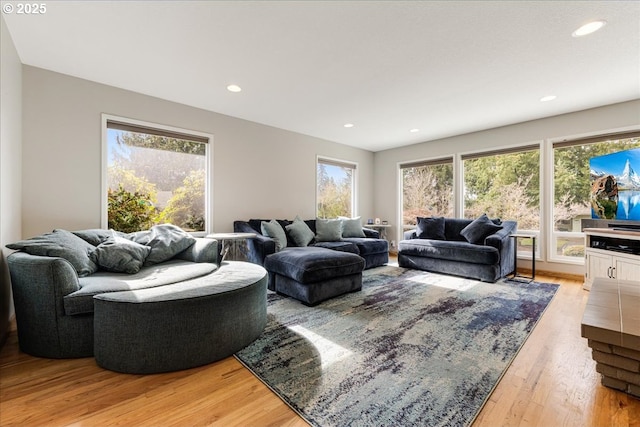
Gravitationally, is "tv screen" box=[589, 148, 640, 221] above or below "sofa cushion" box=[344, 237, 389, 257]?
above

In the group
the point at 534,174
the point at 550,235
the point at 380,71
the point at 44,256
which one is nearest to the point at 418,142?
the point at 534,174

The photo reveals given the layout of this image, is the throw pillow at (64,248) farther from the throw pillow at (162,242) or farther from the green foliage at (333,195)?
the green foliage at (333,195)

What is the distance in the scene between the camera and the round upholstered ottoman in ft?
5.47

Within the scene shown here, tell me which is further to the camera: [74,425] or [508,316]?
[508,316]

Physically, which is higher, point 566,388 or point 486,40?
point 486,40

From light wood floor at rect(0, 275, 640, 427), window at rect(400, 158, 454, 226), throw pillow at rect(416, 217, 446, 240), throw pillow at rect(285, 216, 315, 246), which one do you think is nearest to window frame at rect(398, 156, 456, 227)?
window at rect(400, 158, 454, 226)

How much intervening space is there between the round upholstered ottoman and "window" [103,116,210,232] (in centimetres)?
200

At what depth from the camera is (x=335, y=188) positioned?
6004 mm

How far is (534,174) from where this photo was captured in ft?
14.7

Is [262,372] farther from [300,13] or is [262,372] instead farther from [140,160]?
[140,160]

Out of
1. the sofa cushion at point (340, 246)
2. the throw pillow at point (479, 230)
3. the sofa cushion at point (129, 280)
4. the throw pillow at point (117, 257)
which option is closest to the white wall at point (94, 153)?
the throw pillow at point (117, 257)

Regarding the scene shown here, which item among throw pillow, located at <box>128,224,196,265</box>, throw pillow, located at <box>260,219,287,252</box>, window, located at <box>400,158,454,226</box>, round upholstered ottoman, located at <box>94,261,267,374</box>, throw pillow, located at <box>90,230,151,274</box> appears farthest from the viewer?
window, located at <box>400,158,454,226</box>

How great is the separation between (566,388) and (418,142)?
16.6ft

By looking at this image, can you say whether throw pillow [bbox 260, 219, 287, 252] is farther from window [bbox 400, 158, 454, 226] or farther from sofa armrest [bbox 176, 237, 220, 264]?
window [bbox 400, 158, 454, 226]
